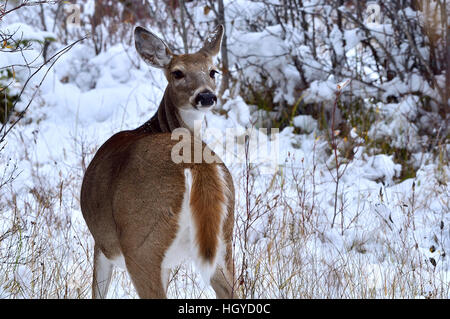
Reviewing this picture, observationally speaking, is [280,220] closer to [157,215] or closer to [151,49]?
[151,49]

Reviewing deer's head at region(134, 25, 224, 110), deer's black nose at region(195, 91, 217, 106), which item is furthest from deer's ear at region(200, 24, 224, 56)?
deer's black nose at region(195, 91, 217, 106)

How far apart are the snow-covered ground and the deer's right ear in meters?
0.65

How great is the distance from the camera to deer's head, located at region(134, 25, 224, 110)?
→ 3605 mm

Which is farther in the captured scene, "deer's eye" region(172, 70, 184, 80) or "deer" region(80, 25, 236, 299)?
"deer's eye" region(172, 70, 184, 80)

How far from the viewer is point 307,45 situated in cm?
729

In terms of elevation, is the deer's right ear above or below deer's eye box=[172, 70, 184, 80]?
above

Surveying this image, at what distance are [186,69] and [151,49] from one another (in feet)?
1.06

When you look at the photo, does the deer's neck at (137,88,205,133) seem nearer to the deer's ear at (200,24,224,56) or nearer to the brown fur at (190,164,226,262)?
the deer's ear at (200,24,224,56)

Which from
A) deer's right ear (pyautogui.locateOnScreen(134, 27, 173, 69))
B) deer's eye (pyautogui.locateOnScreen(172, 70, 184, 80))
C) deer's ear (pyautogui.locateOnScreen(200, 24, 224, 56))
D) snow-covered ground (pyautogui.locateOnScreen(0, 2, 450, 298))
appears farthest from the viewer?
deer's ear (pyautogui.locateOnScreen(200, 24, 224, 56))

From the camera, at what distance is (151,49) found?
3.92 meters

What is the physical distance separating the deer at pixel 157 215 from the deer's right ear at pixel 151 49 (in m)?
0.98

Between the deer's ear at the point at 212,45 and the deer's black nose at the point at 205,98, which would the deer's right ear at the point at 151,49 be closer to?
the deer's ear at the point at 212,45

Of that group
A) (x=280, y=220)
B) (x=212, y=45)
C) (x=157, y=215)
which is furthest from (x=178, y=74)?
(x=157, y=215)

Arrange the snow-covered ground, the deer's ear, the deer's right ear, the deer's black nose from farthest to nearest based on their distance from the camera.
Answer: the deer's ear, the deer's right ear, the deer's black nose, the snow-covered ground
